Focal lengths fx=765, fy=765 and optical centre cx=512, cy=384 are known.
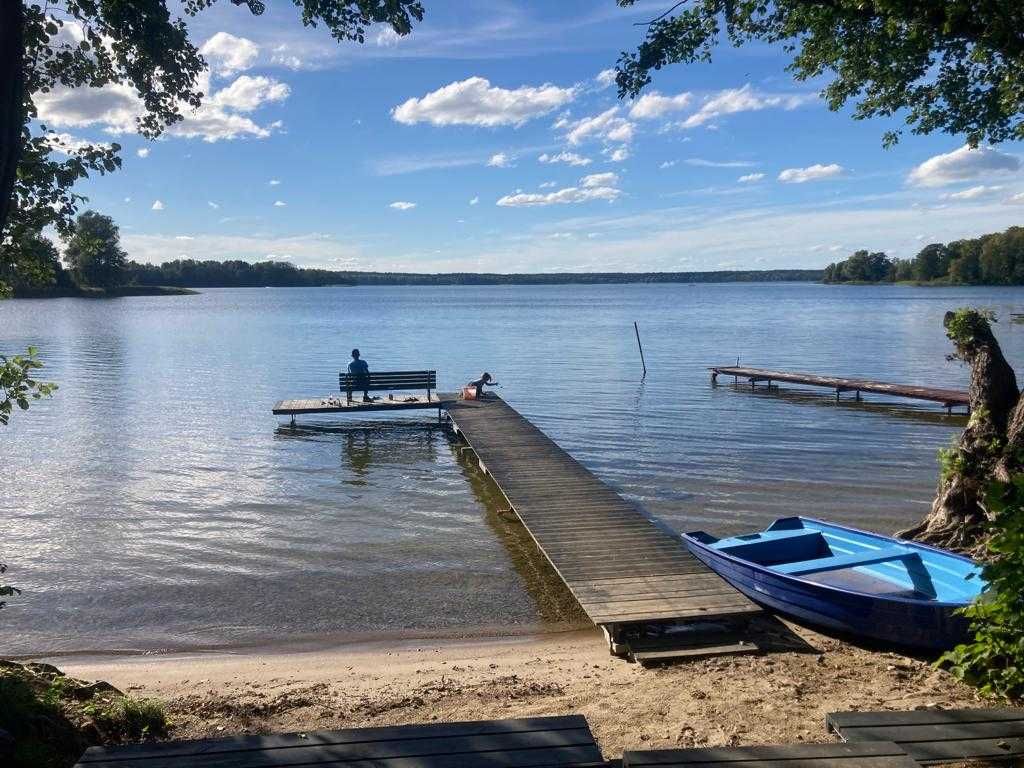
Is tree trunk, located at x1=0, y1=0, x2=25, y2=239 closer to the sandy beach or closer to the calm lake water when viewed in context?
the sandy beach

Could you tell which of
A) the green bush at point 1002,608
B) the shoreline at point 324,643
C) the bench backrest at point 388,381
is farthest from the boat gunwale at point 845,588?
the bench backrest at point 388,381

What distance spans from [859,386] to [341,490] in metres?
20.3

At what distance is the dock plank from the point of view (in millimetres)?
8211

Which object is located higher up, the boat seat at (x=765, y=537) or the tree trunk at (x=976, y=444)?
the tree trunk at (x=976, y=444)

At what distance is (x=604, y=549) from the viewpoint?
10.0m

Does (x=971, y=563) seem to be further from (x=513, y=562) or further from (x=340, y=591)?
(x=340, y=591)

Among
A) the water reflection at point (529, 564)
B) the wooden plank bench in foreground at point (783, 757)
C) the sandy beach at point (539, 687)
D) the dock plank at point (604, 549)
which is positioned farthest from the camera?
the water reflection at point (529, 564)

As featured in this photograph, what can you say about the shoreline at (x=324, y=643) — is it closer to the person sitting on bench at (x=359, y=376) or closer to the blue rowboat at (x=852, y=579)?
the blue rowboat at (x=852, y=579)

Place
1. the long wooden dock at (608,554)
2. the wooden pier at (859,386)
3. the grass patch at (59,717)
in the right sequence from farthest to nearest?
1. the wooden pier at (859,386)
2. the long wooden dock at (608,554)
3. the grass patch at (59,717)

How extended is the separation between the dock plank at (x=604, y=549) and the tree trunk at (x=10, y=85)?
21.0 ft

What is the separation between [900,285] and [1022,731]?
7988 inches

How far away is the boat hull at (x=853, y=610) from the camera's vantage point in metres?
7.30

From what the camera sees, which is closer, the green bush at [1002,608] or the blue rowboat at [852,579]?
the green bush at [1002,608]

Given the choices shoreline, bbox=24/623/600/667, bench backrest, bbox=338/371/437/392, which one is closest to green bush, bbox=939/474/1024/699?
shoreline, bbox=24/623/600/667
